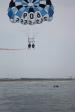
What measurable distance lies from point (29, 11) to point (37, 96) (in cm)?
276

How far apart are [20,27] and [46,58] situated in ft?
2.97

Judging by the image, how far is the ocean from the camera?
5363 mm

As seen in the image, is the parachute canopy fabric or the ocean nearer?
the ocean

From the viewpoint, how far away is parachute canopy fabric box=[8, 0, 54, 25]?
8523 mm

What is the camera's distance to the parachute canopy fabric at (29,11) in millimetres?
8523

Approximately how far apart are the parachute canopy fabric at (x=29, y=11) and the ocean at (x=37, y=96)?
55.9 inches

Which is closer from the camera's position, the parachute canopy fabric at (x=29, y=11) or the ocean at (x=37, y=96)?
the ocean at (x=37, y=96)

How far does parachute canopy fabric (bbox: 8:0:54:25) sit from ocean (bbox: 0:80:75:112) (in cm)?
142

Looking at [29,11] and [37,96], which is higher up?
[29,11]

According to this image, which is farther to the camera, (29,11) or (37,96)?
(29,11)

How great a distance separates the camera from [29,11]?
28.1 feet

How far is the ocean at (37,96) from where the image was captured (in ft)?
17.6

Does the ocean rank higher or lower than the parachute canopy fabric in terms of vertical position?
lower

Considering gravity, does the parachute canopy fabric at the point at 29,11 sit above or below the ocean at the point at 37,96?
above
